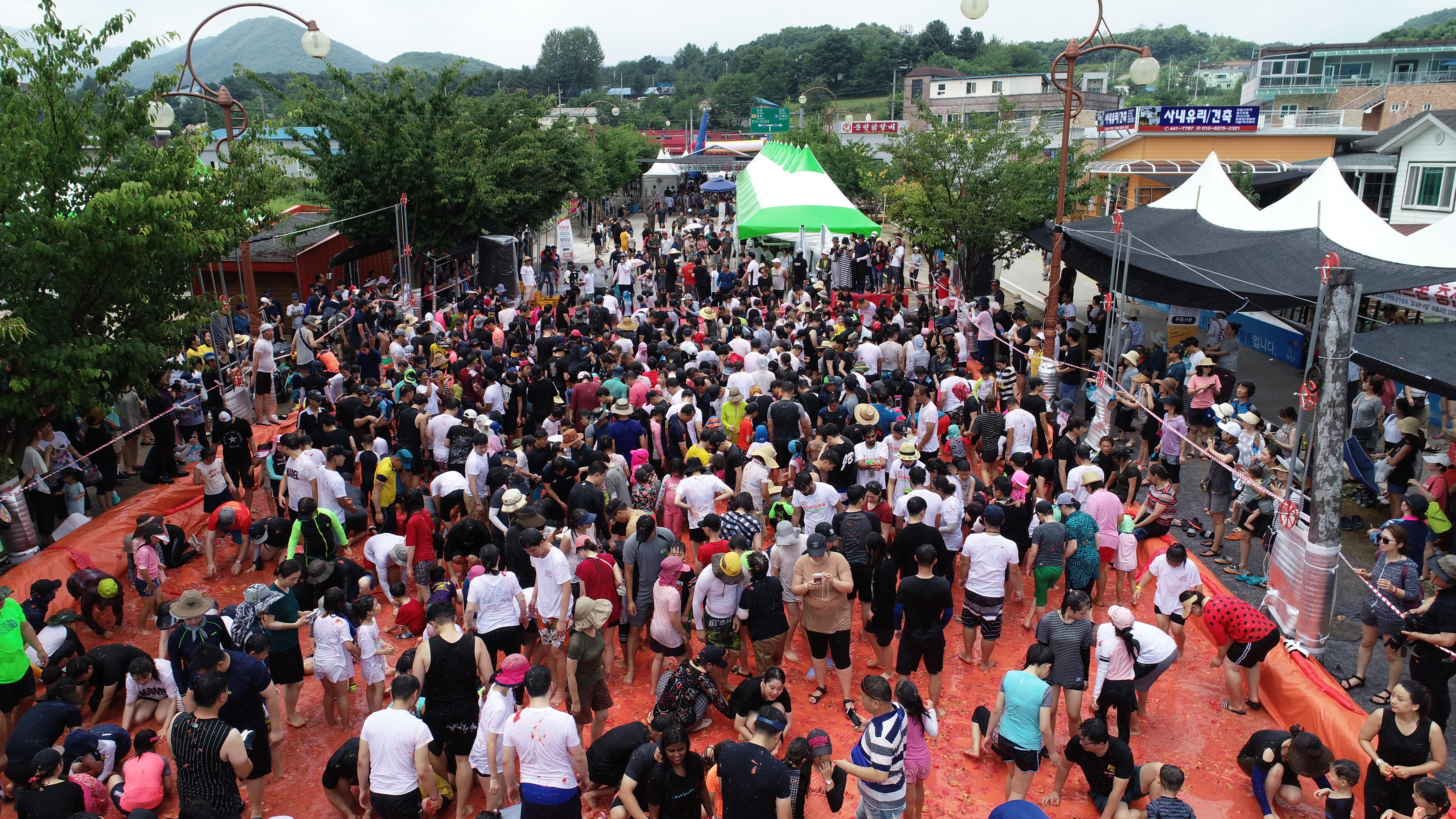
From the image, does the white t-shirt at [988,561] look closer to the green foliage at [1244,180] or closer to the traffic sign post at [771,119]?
the green foliage at [1244,180]

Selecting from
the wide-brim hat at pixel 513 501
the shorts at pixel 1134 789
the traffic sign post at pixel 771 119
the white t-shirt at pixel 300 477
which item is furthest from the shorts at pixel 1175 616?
the traffic sign post at pixel 771 119

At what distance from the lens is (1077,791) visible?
19.2ft

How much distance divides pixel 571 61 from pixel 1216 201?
156 m

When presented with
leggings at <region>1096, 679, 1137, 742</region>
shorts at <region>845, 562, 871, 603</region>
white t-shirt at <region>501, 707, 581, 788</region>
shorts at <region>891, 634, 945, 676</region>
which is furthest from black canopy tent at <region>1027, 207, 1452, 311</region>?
white t-shirt at <region>501, 707, 581, 788</region>

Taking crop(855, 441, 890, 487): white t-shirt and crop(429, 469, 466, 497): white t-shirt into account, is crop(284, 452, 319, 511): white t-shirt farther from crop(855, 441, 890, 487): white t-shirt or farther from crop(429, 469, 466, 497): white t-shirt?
crop(855, 441, 890, 487): white t-shirt

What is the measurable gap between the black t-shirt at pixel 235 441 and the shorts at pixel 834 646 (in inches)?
256

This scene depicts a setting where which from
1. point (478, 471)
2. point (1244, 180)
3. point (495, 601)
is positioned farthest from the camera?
point (1244, 180)

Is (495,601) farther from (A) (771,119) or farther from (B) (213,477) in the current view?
(A) (771,119)

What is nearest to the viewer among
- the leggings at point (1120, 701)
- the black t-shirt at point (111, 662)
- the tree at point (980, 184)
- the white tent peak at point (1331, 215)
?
the leggings at point (1120, 701)

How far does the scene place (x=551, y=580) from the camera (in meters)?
6.31

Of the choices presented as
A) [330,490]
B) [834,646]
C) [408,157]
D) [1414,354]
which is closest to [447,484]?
[330,490]

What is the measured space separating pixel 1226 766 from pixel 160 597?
8.51 meters

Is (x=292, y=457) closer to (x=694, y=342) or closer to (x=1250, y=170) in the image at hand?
(x=694, y=342)

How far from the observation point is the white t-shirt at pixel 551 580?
6266mm
